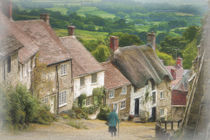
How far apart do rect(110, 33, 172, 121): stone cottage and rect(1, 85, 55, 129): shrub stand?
9348mm

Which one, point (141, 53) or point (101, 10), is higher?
point (101, 10)

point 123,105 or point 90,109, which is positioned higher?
point 90,109

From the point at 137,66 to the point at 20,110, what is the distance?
10686 mm

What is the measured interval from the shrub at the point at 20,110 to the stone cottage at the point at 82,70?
686 centimetres

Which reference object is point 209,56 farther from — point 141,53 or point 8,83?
point 141,53

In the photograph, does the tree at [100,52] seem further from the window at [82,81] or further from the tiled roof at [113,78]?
the window at [82,81]

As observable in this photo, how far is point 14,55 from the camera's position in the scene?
6645 millimetres

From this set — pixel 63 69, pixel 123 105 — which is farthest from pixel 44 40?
pixel 123 105

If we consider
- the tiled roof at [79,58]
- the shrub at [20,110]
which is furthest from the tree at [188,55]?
the shrub at [20,110]

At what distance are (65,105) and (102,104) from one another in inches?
108

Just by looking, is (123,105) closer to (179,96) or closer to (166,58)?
(179,96)

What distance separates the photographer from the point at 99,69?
48.1ft

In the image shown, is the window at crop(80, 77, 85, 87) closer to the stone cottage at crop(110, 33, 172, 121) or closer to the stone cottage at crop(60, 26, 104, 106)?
the stone cottage at crop(60, 26, 104, 106)

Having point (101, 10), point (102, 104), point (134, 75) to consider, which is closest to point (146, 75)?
point (134, 75)
